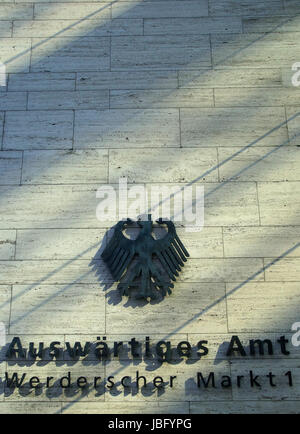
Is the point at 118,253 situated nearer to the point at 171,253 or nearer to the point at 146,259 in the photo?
the point at 146,259

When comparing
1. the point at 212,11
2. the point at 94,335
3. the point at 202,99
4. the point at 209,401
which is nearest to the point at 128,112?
the point at 202,99

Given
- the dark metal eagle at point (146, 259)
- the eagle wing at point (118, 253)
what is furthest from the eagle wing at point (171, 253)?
the eagle wing at point (118, 253)

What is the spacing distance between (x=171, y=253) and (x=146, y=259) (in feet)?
1.06

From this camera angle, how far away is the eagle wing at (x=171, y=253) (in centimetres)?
706

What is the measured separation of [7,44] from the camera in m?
8.30

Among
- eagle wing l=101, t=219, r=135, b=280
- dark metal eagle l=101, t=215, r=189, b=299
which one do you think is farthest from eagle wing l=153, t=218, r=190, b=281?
eagle wing l=101, t=219, r=135, b=280

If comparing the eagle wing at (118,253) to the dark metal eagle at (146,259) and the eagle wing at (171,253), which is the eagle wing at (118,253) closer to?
the dark metal eagle at (146,259)

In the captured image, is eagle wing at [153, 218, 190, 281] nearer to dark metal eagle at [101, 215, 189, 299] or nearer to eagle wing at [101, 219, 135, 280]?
dark metal eagle at [101, 215, 189, 299]

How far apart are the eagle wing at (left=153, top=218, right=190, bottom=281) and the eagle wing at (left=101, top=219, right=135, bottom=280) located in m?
0.33

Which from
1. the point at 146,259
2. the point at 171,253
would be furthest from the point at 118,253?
the point at 171,253

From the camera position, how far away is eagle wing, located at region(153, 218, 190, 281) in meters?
7.06

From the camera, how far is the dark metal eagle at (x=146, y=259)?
700 centimetres

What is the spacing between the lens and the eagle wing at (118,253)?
7051 millimetres
